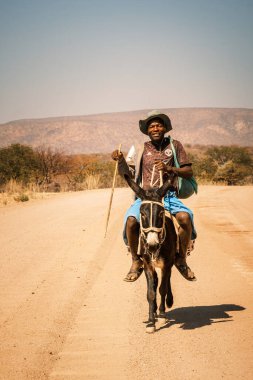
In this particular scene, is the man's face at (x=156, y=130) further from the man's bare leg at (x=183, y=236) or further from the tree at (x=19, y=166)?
the tree at (x=19, y=166)

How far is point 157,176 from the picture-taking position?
6.08 m

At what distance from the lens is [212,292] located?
715cm

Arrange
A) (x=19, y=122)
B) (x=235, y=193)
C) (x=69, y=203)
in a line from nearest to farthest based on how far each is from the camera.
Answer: (x=69, y=203) < (x=235, y=193) < (x=19, y=122)

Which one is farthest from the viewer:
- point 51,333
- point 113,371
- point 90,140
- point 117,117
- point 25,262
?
point 117,117

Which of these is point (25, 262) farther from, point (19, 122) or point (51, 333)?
point (19, 122)

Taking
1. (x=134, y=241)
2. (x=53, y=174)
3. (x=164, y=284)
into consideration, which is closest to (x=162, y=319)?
(x=164, y=284)

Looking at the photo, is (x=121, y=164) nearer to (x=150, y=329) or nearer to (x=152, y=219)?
(x=152, y=219)

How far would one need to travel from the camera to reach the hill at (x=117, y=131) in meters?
122

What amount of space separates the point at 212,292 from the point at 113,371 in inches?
122

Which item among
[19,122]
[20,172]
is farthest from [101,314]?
[19,122]

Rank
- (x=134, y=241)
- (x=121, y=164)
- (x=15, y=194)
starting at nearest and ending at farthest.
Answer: (x=134, y=241) → (x=121, y=164) → (x=15, y=194)

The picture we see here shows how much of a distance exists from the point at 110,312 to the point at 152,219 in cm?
169

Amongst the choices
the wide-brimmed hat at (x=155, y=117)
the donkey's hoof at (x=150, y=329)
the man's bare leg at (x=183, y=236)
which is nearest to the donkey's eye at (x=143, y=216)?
the man's bare leg at (x=183, y=236)

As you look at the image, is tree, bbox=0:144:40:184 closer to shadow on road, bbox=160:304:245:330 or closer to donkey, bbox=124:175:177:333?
shadow on road, bbox=160:304:245:330
